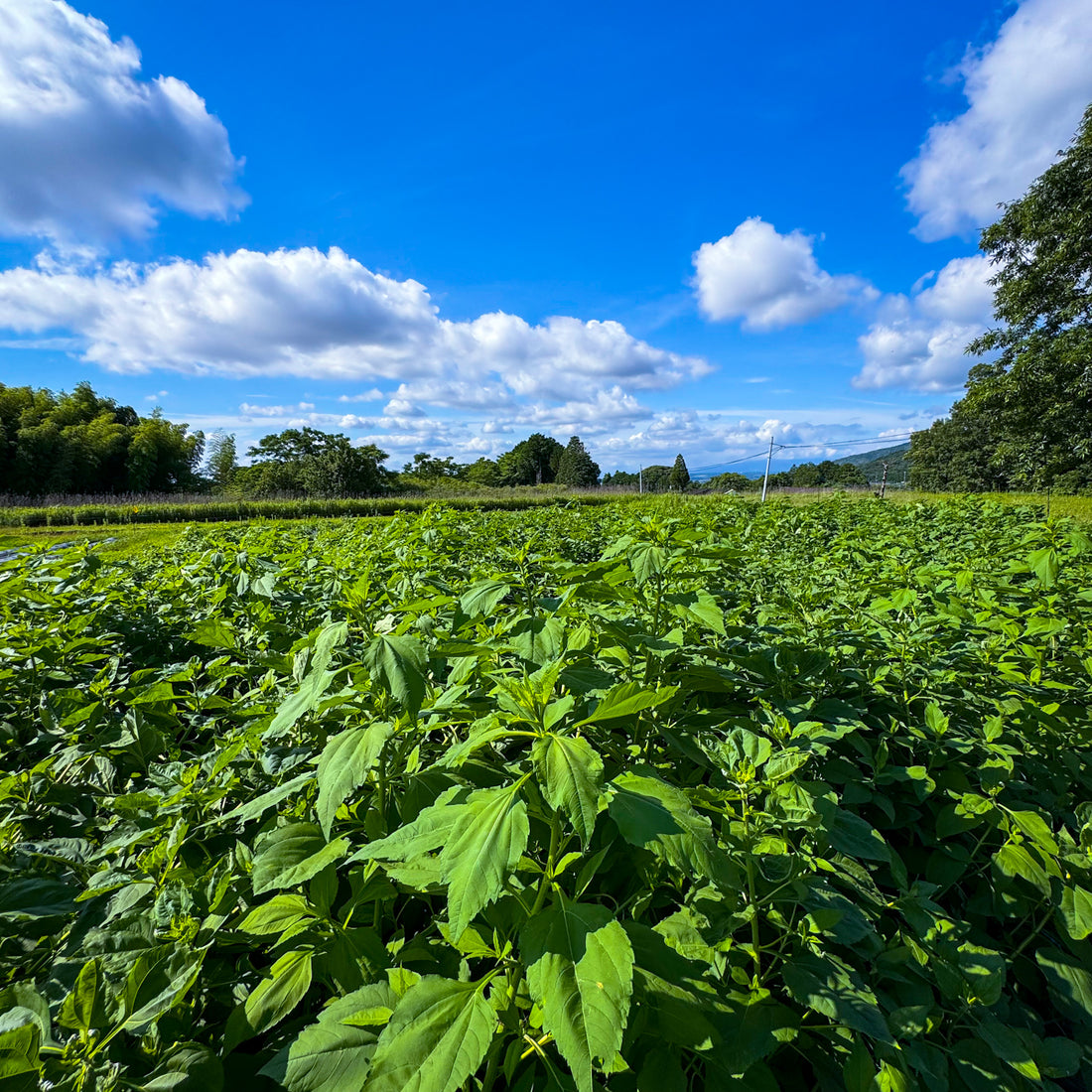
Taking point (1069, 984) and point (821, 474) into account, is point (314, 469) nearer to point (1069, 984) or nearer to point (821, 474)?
point (1069, 984)

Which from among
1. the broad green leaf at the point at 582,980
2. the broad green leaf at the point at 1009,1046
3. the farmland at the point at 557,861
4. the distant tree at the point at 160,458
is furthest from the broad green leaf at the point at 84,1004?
the distant tree at the point at 160,458

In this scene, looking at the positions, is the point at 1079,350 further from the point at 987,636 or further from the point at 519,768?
the point at 519,768

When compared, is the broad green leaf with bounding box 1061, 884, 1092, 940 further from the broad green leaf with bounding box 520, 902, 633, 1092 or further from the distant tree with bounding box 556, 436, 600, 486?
the distant tree with bounding box 556, 436, 600, 486

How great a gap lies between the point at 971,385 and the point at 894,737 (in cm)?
3474

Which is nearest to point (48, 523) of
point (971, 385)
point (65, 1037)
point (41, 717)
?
point (41, 717)

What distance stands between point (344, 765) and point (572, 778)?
0.51 m

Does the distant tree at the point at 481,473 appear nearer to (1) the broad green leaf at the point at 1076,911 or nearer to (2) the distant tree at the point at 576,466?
(2) the distant tree at the point at 576,466

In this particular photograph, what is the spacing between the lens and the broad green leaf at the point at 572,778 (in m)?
0.88

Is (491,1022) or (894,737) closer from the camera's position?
(491,1022)

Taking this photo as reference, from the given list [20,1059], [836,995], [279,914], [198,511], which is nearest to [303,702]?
[279,914]

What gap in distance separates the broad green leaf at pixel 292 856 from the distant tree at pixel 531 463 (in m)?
83.7

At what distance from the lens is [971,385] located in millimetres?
27984

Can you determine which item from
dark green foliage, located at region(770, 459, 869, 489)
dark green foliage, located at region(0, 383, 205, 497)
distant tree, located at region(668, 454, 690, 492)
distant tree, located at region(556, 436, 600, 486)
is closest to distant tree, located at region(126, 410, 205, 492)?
dark green foliage, located at region(0, 383, 205, 497)

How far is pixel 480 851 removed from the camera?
0.87m
